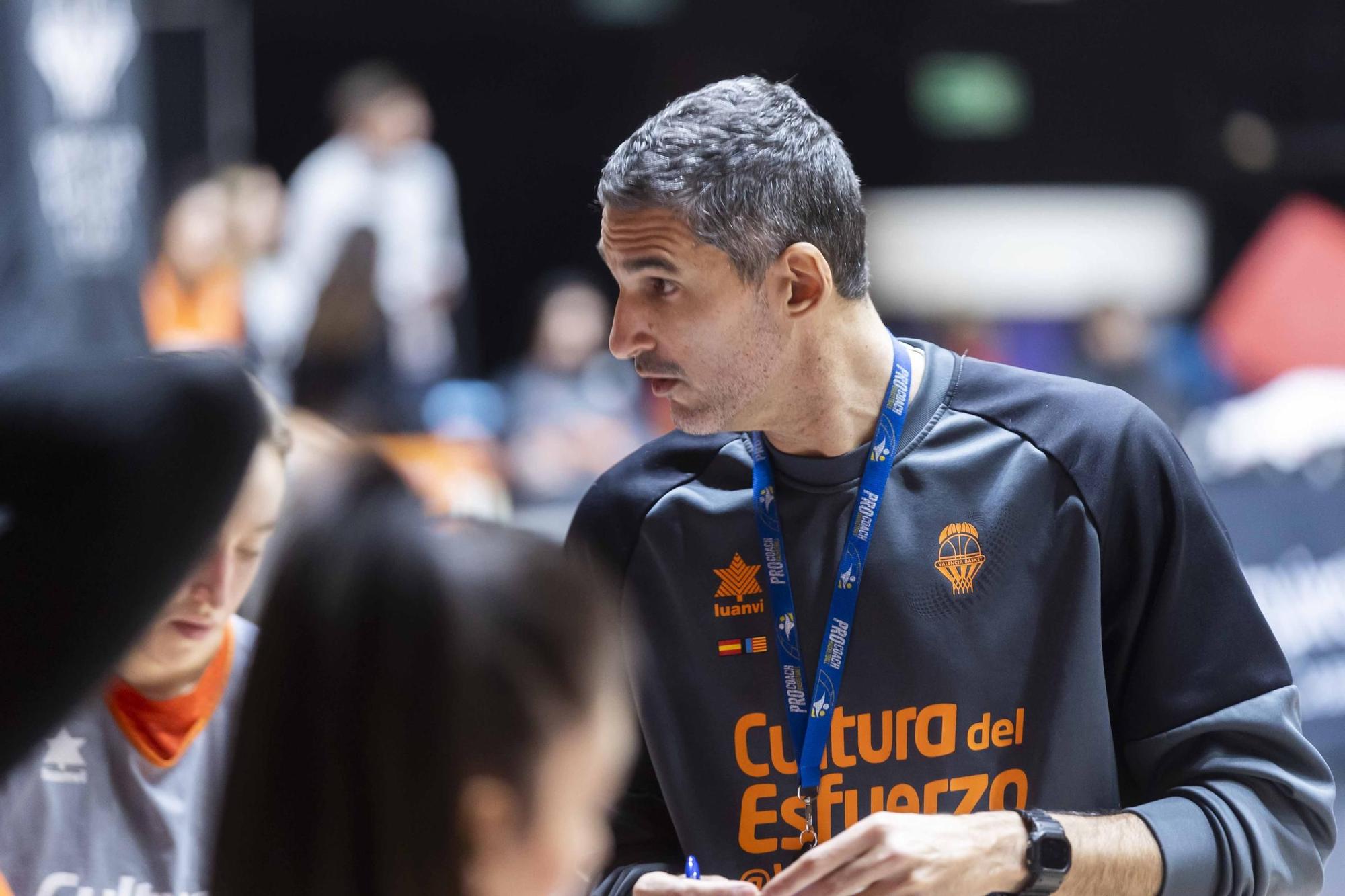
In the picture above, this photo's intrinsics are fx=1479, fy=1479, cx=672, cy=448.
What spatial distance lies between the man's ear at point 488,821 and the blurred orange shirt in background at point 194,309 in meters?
5.52

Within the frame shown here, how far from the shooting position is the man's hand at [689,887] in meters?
1.63

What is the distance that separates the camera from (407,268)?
309 inches

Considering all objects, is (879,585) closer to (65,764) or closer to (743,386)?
(743,386)

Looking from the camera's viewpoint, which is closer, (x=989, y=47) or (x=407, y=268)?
(x=407, y=268)

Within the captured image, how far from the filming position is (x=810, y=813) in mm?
1825

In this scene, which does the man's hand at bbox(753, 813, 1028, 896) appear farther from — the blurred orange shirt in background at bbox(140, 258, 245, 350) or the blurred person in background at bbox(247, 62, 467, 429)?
the blurred person in background at bbox(247, 62, 467, 429)

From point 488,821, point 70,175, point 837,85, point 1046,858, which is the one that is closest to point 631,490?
point 1046,858

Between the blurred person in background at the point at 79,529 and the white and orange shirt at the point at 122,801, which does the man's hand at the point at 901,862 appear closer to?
the white and orange shirt at the point at 122,801

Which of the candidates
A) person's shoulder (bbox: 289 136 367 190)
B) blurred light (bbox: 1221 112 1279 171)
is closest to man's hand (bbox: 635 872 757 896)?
person's shoulder (bbox: 289 136 367 190)

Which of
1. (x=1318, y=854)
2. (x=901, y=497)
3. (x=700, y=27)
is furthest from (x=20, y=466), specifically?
(x=700, y=27)

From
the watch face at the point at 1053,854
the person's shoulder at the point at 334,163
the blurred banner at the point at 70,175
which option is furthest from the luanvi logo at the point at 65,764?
the person's shoulder at the point at 334,163

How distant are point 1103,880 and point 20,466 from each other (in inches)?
51.3

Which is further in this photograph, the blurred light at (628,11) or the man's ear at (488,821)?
the blurred light at (628,11)

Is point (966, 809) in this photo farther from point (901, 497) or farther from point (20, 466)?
point (20, 466)
